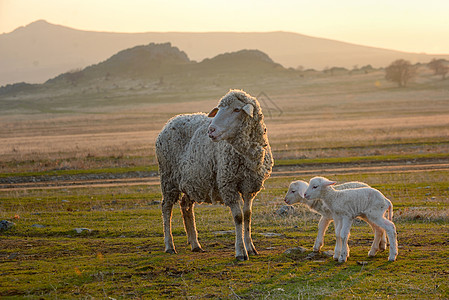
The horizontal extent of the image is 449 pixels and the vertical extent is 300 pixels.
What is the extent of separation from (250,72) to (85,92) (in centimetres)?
5198

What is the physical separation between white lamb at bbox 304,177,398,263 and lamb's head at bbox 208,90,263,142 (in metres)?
2.15

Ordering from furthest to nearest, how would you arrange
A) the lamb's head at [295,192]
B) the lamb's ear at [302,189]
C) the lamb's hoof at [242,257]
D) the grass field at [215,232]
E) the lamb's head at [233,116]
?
the lamb's head at [295,192] → the lamb's ear at [302,189] → the lamb's hoof at [242,257] → the lamb's head at [233,116] → the grass field at [215,232]

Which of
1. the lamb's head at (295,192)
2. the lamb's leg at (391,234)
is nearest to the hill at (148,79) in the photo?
the lamb's head at (295,192)

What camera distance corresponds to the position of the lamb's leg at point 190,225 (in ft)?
44.9

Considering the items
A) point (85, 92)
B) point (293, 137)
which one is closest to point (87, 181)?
point (293, 137)

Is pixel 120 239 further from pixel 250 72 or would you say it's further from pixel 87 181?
pixel 250 72

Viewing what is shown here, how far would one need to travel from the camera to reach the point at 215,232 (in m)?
16.0

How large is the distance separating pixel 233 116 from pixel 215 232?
17.0ft

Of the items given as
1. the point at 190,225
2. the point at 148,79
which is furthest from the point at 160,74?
the point at 190,225

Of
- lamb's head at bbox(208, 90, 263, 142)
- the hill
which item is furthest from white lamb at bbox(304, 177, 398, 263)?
the hill

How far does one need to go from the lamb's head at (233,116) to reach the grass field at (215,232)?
113 inches

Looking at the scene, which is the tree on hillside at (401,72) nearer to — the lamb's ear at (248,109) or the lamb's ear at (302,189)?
the lamb's ear at (302,189)

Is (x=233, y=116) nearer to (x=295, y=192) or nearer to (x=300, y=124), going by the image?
(x=295, y=192)

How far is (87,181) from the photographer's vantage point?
3061 centimetres
